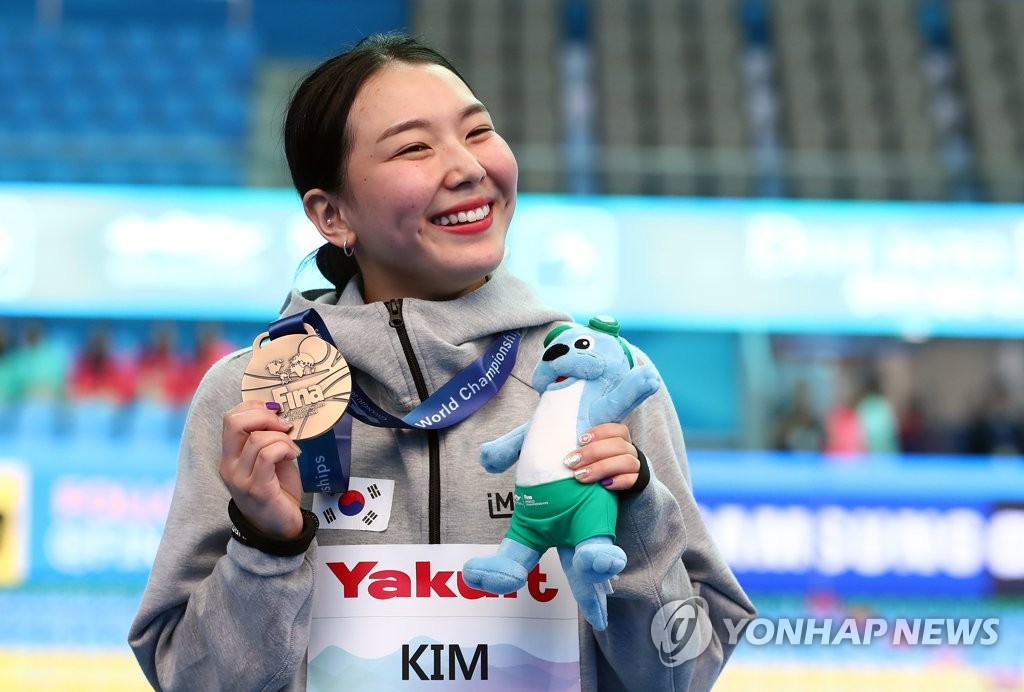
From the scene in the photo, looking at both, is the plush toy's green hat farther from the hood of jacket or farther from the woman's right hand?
the woman's right hand

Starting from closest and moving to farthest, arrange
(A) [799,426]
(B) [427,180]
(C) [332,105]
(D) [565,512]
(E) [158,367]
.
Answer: (D) [565,512] < (B) [427,180] < (C) [332,105] < (A) [799,426] < (E) [158,367]

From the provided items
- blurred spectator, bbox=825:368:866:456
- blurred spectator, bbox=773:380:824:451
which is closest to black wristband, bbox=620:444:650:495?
blurred spectator, bbox=773:380:824:451

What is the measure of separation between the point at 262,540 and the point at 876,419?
6366mm

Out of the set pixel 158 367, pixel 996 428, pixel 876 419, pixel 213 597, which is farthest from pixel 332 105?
pixel 996 428

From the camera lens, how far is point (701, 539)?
1425 millimetres

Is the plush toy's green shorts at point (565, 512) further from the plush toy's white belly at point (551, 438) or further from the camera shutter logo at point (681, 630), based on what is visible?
the camera shutter logo at point (681, 630)

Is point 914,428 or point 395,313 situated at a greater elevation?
point 914,428

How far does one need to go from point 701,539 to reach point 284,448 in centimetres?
50

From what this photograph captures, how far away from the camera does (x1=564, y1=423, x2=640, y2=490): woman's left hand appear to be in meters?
1.20

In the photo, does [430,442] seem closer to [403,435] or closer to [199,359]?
[403,435]

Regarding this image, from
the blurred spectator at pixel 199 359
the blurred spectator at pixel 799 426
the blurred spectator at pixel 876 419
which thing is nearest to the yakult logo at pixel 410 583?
the blurred spectator at pixel 799 426

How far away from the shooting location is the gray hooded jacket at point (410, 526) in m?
1.32

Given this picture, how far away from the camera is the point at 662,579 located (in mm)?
1316

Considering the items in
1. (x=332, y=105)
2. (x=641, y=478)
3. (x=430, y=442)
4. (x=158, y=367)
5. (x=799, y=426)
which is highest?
(x=158, y=367)
